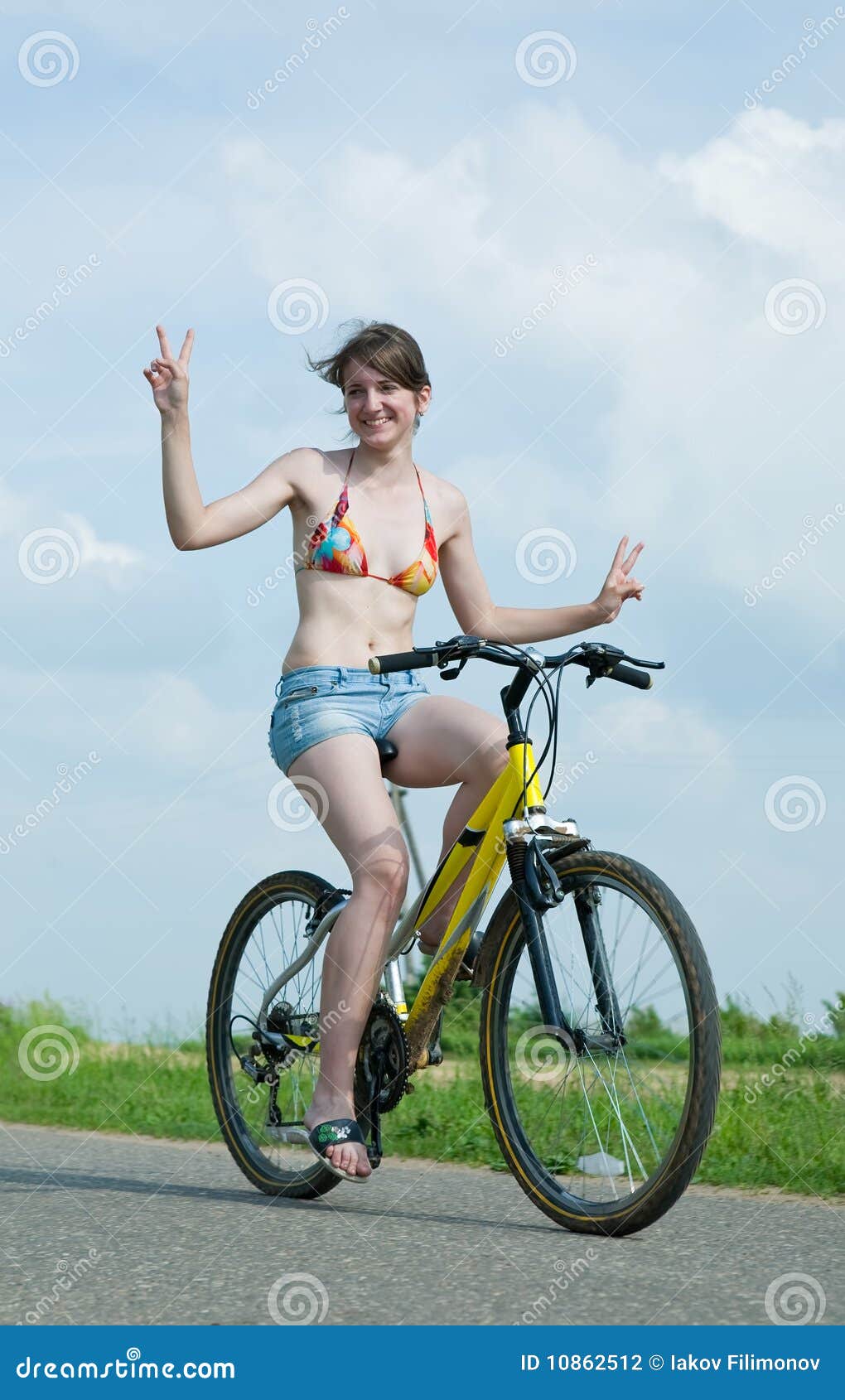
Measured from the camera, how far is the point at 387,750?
4902 mm

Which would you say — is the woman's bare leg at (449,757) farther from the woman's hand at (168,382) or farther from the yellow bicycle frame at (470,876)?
the woman's hand at (168,382)

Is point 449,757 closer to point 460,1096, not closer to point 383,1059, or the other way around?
point 383,1059

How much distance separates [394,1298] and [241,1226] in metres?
1.12

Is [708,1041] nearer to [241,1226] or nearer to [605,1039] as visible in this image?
[605,1039]

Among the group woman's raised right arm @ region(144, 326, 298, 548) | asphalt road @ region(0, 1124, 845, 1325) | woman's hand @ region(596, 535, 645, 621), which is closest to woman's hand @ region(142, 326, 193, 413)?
woman's raised right arm @ region(144, 326, 298, 548)

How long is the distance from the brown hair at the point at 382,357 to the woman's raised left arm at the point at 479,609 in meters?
0.38

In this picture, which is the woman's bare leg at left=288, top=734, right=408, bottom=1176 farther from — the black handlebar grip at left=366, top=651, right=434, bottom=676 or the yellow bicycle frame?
the black handlebar grip at left=366, top=651, right=434, bottom=676

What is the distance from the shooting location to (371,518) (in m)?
5.05

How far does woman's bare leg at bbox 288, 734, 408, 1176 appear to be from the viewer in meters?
4.75

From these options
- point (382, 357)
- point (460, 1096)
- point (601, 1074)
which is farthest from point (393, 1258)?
point (460, 1096)

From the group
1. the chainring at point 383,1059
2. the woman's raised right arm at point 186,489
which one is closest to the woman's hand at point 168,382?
the woman's raised right arm at point 186,489

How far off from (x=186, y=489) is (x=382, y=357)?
2.43ft

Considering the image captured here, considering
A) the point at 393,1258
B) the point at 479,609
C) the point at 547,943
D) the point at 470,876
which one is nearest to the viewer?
the point at 393,1258

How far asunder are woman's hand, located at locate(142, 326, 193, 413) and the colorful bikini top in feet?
1.84
